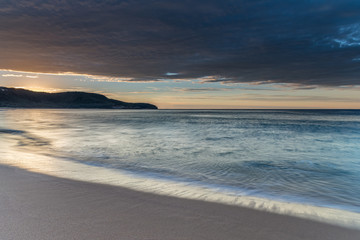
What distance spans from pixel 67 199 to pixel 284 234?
3631 millimetres

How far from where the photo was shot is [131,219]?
353 centimetres

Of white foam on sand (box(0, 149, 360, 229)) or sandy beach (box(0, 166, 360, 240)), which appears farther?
white foam on sand (box(0, 149, 360, 229))

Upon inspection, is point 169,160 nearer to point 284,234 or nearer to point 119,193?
point 119,193

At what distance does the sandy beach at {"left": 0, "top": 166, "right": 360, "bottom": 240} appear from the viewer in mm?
3090

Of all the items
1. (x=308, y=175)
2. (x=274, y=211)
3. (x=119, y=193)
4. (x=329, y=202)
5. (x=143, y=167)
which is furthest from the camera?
(x=143, y=167)

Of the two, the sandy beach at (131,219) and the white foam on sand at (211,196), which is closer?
the sandy beach at (131,219)

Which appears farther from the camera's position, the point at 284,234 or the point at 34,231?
the point at 284,234

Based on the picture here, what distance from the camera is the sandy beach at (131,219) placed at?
309 cm

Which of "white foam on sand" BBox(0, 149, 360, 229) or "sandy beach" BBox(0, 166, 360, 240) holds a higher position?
"sandy beach" BBox(0, 166, 360, 240)

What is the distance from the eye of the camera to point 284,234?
326 centimetres

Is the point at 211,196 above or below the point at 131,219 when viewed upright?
below

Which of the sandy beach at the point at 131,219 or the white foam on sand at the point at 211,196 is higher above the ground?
the sandy beach at the point at 131,219

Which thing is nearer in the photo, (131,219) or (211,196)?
(131,219)

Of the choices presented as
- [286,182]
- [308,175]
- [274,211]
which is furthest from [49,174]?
[308,175]
